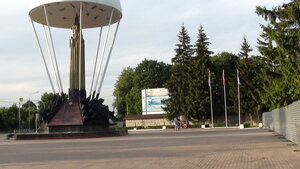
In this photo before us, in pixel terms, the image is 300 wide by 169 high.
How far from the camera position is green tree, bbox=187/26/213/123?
64.4 metres

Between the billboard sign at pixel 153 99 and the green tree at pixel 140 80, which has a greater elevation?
the green tree at pixel 140 80

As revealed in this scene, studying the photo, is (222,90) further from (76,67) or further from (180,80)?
(76,67)

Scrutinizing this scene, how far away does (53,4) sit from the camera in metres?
36.5

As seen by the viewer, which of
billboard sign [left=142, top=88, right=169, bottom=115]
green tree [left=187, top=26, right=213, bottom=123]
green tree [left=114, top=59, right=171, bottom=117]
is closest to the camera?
green tree [left=187, top=26, right=213, bottom=123]

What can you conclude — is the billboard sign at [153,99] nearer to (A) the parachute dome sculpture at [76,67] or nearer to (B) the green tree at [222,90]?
(B) the green tree at [222,90]

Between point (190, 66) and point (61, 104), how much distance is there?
3600 centimetres

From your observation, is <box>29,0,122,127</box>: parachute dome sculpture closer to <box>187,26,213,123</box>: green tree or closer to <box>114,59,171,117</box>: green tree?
<box>187,26,213,123</box>: green tree

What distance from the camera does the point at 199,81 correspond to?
65.1 m

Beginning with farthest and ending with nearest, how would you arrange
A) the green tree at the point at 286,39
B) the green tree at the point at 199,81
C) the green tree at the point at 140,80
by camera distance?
the green tree at the point at 140,80
the green tree at the point at 199,81
the green tree at the point at 286,39

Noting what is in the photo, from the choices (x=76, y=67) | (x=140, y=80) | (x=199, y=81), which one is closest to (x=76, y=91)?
(x=76, y=67)

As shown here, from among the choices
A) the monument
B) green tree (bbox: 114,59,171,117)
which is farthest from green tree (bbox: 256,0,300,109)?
green tree (bbox: 114,59,171,117)

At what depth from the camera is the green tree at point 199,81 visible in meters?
64.4

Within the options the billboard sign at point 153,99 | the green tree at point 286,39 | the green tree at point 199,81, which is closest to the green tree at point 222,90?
the green tree at point 199,81

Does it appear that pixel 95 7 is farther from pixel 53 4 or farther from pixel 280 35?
pixel 280 35
